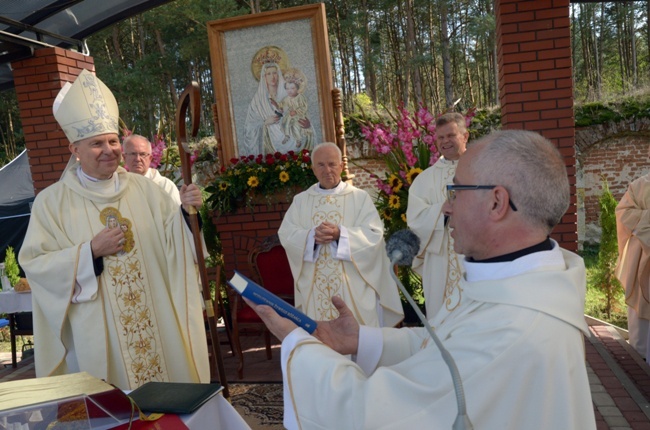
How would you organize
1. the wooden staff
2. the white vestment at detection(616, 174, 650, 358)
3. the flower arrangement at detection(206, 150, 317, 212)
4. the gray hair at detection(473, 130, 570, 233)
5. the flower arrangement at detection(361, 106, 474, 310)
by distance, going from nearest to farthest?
the gray hair at detection(473, 130, 570, 233) → the wooden staff → the white vestment at detection(616, 174, 650, 358) → the flower arrangement at detection(361, 106, 474, 310) → the flower arrangement at detection(206, 150, 317, 212)

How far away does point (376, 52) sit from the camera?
2273 cm

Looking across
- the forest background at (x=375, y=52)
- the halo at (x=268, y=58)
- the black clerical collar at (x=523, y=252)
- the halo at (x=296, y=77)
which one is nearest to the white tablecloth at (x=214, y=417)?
the black clerical collar at (x=523, y=252)

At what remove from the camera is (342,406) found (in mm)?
1513

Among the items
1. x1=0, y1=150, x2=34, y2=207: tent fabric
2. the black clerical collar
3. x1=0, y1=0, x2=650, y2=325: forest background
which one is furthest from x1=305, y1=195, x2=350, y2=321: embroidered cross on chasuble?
x1=0, y1=0, x2=650, y2=325: forest background

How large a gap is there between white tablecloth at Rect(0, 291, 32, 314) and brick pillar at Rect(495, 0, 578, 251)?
5.14m

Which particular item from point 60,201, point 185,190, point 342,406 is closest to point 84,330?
point 60,201

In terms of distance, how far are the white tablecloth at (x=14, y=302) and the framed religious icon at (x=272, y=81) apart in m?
2.64

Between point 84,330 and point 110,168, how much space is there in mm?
994

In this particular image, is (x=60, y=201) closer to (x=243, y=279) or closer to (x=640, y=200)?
(x=243, y=279)

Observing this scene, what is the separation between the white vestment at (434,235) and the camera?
453 centimetres

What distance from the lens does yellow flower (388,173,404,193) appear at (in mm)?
5551

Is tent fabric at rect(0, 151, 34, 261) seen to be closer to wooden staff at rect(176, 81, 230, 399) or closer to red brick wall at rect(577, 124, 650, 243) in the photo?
wooden staff at rect(176, 81, 230, 399)

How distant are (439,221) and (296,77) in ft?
10.3

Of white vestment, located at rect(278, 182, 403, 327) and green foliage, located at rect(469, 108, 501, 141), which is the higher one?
green foliage, located at rect(469, 108, 501, 141)
